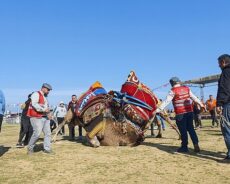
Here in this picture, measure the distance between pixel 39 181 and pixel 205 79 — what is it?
37951mm

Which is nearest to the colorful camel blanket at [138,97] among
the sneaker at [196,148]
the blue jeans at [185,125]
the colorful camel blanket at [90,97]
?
the colorful camel blanket at [90,97]

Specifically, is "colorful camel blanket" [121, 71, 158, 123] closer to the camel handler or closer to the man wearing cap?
the camel handler

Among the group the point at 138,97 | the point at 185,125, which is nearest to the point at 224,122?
the point at 185,125

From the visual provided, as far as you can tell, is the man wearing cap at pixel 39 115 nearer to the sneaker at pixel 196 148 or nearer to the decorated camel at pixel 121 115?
the decorated camel at pixel 121 115

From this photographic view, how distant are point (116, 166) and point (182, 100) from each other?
3.09m

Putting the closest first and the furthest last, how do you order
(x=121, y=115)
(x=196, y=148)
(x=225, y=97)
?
(x=225, y=97), (x=196, y=148), (x=121, y=115)

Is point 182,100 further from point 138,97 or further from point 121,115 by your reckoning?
point 121,115

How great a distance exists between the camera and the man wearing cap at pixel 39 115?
11219mm

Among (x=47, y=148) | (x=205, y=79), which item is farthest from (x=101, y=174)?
(x=205, y=79)

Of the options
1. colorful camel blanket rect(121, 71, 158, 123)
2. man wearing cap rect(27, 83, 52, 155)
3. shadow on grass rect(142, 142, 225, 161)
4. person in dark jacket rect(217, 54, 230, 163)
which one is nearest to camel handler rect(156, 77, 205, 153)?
shadow on grass rect(142, 142, 225, 161)

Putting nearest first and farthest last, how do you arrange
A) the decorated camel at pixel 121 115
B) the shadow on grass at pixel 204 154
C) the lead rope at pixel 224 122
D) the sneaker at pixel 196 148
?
the lead rope at pixel 224 122
the shadow on grass at pixel 204 154
the sneaker at pixel 196 148
the decorated camel at pixel 121 115

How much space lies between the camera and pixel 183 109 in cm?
1108

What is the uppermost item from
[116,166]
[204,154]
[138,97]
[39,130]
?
[138,97]

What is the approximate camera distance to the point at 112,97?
43.4 feet
